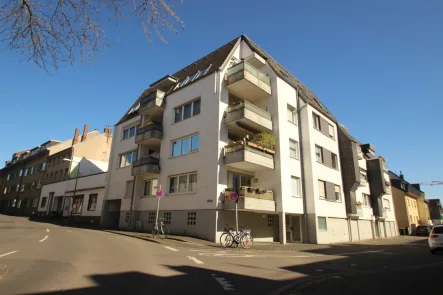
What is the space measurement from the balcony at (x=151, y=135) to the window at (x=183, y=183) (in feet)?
13.4

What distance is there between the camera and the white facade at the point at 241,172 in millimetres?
19078

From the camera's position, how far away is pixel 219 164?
1908 centimetres

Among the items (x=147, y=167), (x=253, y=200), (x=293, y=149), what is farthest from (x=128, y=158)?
(x=293, y=149)

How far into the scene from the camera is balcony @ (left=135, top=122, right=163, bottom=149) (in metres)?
24.1

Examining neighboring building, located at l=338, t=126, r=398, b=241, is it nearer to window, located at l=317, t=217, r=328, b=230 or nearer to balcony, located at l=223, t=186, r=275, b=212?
window, located at l=317, t=217, r=328, b=230

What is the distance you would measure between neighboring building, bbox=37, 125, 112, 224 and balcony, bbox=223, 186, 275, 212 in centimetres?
1933

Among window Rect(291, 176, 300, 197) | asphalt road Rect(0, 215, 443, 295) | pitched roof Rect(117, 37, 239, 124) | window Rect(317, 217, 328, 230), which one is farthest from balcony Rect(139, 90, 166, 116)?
asphalt road Rect(0, 215, 443, 295)

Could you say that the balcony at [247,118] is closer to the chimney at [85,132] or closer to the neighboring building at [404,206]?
the chimney at [85,132]

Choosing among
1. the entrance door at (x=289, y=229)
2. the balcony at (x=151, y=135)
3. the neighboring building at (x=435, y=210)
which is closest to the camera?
the entrance door at (x=289, y=229)

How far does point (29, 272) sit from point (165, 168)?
16530 millimetres

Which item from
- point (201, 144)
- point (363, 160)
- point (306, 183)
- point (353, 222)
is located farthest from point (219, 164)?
point (363, 160)

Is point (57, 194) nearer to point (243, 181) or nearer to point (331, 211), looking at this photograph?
point (243, 181)

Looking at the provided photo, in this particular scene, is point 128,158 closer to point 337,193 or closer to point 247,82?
point 247,82

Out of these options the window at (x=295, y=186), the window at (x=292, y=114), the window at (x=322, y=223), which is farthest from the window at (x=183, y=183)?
the window at (x=322, y=223)
